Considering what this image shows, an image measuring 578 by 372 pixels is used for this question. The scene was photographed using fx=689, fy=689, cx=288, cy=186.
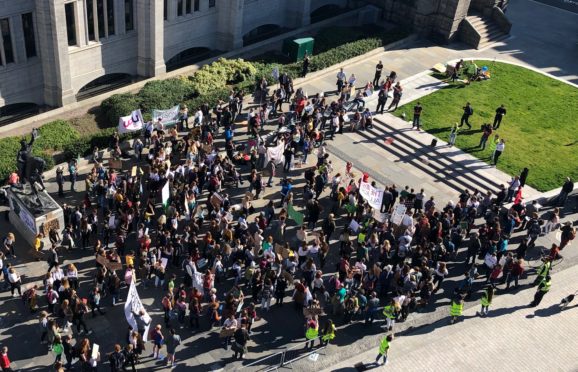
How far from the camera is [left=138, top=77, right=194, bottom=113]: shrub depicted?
3753 cm

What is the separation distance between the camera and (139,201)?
102 feet

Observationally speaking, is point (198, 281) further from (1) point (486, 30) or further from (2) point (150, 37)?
(1) point (486, 30)

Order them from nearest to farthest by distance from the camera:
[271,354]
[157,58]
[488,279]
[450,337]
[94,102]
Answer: [271,354] < [450,337] < [488,279] < [94,102] < [157,58]

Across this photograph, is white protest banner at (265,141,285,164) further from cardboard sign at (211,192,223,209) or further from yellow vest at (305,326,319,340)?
yellow vest at (305,326,319,340)

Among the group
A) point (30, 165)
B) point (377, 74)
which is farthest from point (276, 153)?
point (377, 74)

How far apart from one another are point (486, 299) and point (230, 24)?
2615 centimetres

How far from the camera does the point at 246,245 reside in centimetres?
2770

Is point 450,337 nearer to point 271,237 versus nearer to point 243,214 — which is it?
point 271,237

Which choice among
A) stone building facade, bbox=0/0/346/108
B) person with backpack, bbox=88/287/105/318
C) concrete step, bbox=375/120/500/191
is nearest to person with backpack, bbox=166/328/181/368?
person with backpack, bbox=88/287/105/318

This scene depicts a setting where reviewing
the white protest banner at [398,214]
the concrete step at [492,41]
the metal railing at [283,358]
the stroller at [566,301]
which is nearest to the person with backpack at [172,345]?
the metal railing at [283,358]

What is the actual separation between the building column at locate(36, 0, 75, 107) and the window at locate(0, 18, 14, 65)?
150cm

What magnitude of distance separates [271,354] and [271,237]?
4.88m

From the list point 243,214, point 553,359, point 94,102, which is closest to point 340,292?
point 243,214

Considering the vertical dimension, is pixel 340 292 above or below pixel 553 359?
above
